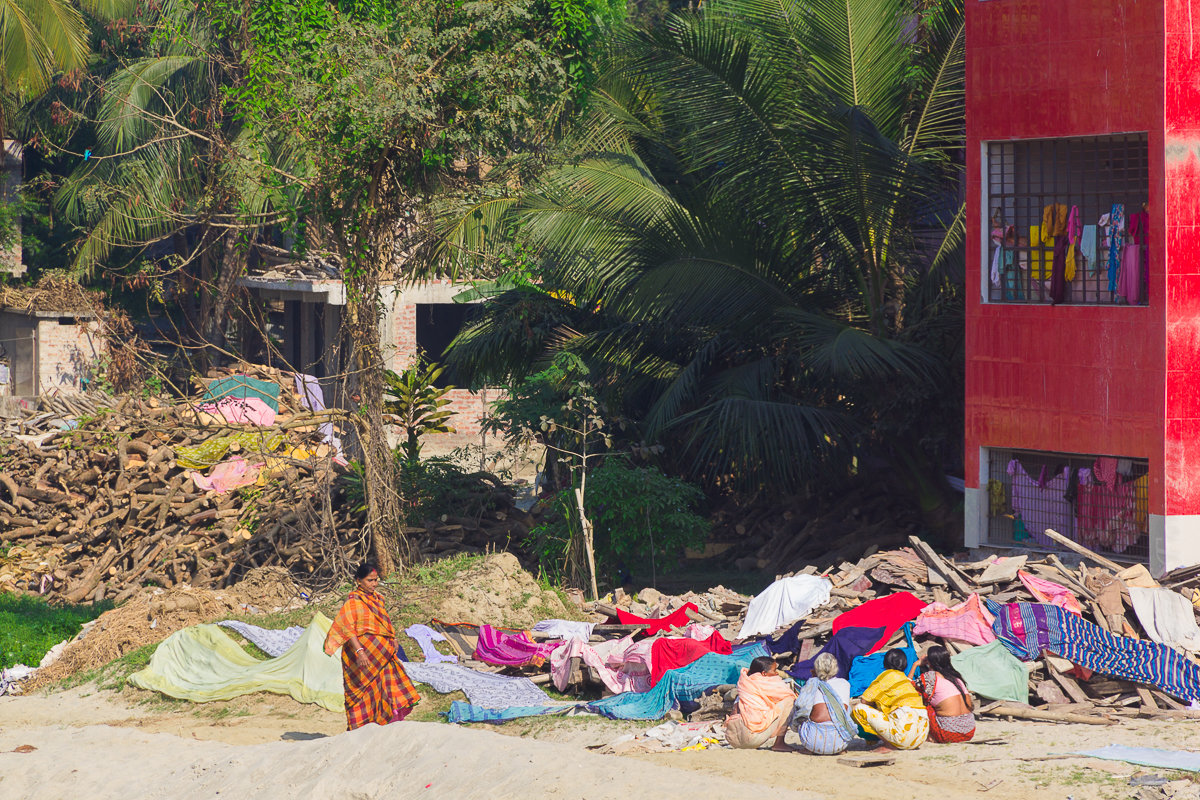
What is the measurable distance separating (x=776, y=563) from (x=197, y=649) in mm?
7491

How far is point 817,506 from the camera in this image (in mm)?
17141

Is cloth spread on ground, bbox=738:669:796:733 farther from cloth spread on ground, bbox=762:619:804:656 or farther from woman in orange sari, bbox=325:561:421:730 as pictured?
woman in orange sari, bbox=325:561:421:730

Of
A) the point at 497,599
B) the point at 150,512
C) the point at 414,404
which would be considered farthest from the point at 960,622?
the point at 150,512

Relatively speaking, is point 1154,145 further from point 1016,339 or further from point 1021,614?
point 1021,614

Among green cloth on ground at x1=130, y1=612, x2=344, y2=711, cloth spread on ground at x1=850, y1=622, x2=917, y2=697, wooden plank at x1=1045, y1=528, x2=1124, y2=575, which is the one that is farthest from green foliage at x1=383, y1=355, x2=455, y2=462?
cloth spread on ground at x1=850, y1=622, x2=917, y2=697

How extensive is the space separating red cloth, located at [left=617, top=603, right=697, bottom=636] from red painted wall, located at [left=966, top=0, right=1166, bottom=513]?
364 cm

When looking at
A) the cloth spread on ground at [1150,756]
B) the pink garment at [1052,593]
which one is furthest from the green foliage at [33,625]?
the cloth spread on ground at [1150,756]

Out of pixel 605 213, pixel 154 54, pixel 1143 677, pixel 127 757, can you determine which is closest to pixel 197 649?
pixel 127 757

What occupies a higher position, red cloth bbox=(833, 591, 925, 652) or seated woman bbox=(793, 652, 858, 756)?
red cloth bbox=(833, 591, 925, 652)

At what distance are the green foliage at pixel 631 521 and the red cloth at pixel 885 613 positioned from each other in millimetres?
4665

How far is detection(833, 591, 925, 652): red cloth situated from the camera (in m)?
9.93

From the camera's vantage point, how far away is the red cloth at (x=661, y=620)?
1118 centimetres

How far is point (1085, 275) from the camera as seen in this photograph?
502 inches

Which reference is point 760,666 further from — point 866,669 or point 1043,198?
point 1043,198
